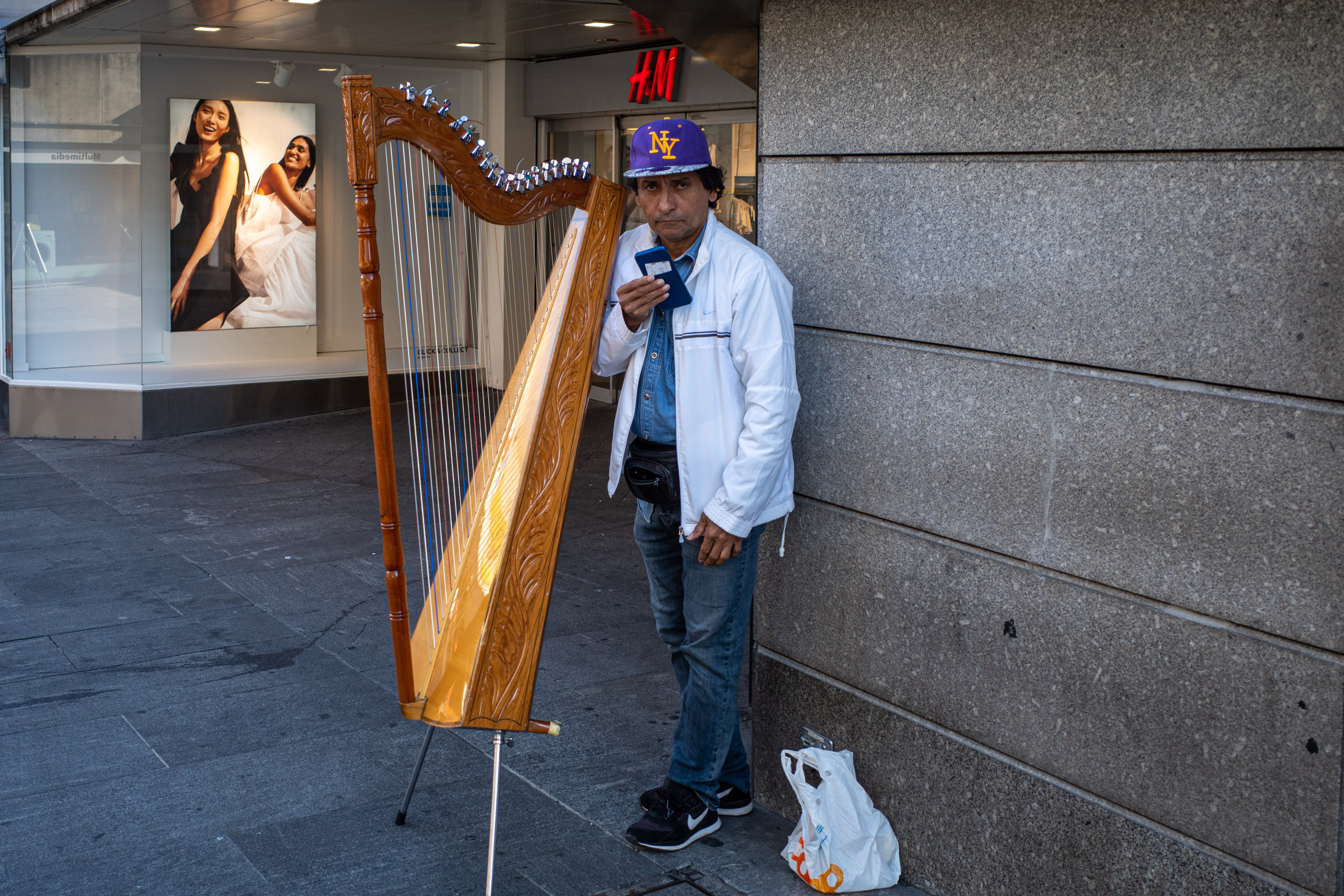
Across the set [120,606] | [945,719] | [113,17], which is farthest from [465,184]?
[113,17]

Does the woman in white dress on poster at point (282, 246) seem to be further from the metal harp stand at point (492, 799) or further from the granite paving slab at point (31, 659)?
the metal harp stand at point (492, 799)

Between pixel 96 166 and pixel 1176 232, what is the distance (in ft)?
28.2

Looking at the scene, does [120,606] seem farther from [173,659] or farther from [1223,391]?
[1223,391]

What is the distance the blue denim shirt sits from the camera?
9.98 feet

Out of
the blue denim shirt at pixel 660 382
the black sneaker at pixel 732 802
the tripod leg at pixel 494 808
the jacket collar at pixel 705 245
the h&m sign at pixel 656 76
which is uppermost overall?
the h&m sign at pixel 656 76

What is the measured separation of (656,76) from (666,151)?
594 cm

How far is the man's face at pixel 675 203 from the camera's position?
9.65 ft

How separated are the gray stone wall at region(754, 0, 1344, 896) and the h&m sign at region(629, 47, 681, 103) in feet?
18.0

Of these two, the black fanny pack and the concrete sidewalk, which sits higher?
the black fanny pack

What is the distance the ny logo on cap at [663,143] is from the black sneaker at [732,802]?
1657 mm

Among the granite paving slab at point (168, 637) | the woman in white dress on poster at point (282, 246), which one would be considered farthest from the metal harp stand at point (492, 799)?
the woman in white dress on poster at point (282, 246)

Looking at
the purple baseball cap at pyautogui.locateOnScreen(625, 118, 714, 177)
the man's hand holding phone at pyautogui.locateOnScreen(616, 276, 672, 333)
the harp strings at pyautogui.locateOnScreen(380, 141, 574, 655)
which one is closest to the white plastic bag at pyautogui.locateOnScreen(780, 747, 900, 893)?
the harp strings at pyautogui.locateOnScreen(380, 141, 574, 655)

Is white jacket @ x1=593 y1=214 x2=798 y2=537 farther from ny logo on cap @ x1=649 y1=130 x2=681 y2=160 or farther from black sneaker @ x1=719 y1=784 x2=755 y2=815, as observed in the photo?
black sneaker @ x1=719 y1=784 x2=755 y2=815

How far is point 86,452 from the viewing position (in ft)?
27.5
